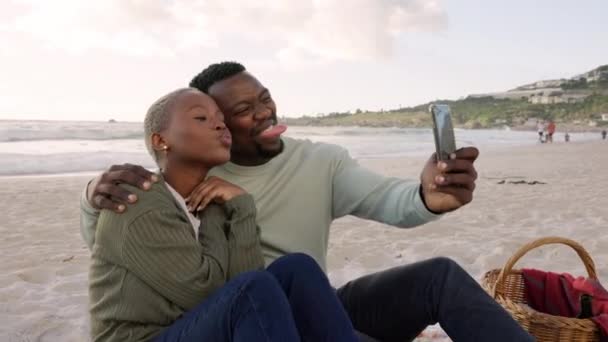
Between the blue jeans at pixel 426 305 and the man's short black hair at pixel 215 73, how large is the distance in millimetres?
948

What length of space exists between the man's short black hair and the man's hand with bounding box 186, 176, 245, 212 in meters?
0.53

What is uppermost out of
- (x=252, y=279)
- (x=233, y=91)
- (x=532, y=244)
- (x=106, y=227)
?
(x=233, y=91)

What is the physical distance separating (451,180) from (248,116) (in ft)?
2.82

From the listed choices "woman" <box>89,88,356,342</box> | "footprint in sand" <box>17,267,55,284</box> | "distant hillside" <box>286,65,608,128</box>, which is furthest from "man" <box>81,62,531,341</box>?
"distant hillside" <box>286,65,608,128</box>

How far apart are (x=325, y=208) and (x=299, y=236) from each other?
151 millimetres

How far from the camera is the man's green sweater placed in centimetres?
164

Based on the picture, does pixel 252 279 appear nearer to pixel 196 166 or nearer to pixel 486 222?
pixel 196 166

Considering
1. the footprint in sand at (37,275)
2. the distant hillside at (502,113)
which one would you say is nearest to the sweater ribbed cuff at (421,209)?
the footprint in sand at (37,275)

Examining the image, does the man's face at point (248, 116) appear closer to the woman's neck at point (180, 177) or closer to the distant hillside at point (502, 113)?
the woman's neck at point (180, 177)

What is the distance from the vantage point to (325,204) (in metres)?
2.24

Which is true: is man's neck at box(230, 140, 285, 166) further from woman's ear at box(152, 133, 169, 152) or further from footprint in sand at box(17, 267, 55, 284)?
footprint in sand at box(17, 267, 55, 284)

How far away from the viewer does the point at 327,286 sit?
1.74 m

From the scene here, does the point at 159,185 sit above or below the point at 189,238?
above

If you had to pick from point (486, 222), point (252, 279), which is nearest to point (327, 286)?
point (252, 279)
